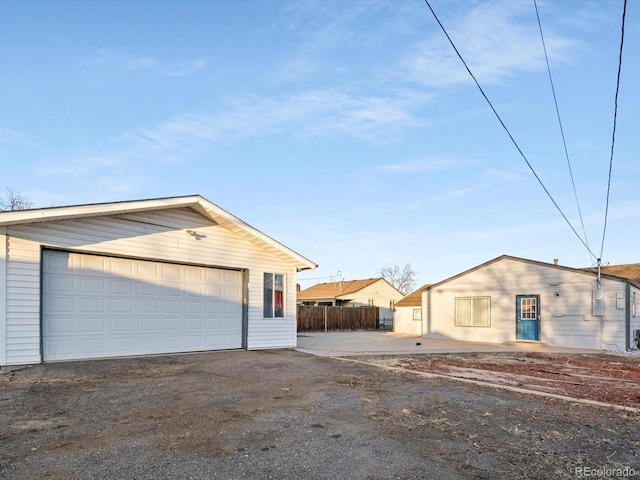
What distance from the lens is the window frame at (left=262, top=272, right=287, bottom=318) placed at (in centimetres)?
1290

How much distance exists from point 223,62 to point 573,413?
11.1 metres

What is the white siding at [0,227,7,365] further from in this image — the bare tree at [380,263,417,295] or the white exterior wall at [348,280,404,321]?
the bare tree at [380,263,417,295]

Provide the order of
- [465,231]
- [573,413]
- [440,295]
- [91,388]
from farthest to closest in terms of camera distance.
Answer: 1. [465,231]
2. [440,295]
3. [91,388]
4. [573,413]

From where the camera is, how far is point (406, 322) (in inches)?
993

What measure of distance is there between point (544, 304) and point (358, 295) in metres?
22.5

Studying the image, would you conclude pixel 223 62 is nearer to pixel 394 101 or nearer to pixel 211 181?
pixel 394 101

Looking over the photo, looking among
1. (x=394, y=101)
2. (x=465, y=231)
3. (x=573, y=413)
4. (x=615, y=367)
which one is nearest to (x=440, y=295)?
(x=465, y=231)

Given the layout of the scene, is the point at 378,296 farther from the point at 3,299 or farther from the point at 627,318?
the point at 3,299

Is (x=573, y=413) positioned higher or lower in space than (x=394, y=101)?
lower

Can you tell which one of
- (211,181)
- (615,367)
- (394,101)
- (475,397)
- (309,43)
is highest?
(309,43)

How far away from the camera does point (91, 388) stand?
6.67 m

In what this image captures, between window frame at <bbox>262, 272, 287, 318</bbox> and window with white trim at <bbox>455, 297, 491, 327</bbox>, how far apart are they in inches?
413

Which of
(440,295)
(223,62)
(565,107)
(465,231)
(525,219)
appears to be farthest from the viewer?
(465,231)

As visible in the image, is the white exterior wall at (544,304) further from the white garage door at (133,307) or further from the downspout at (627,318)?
the white garage door at (133,307)
